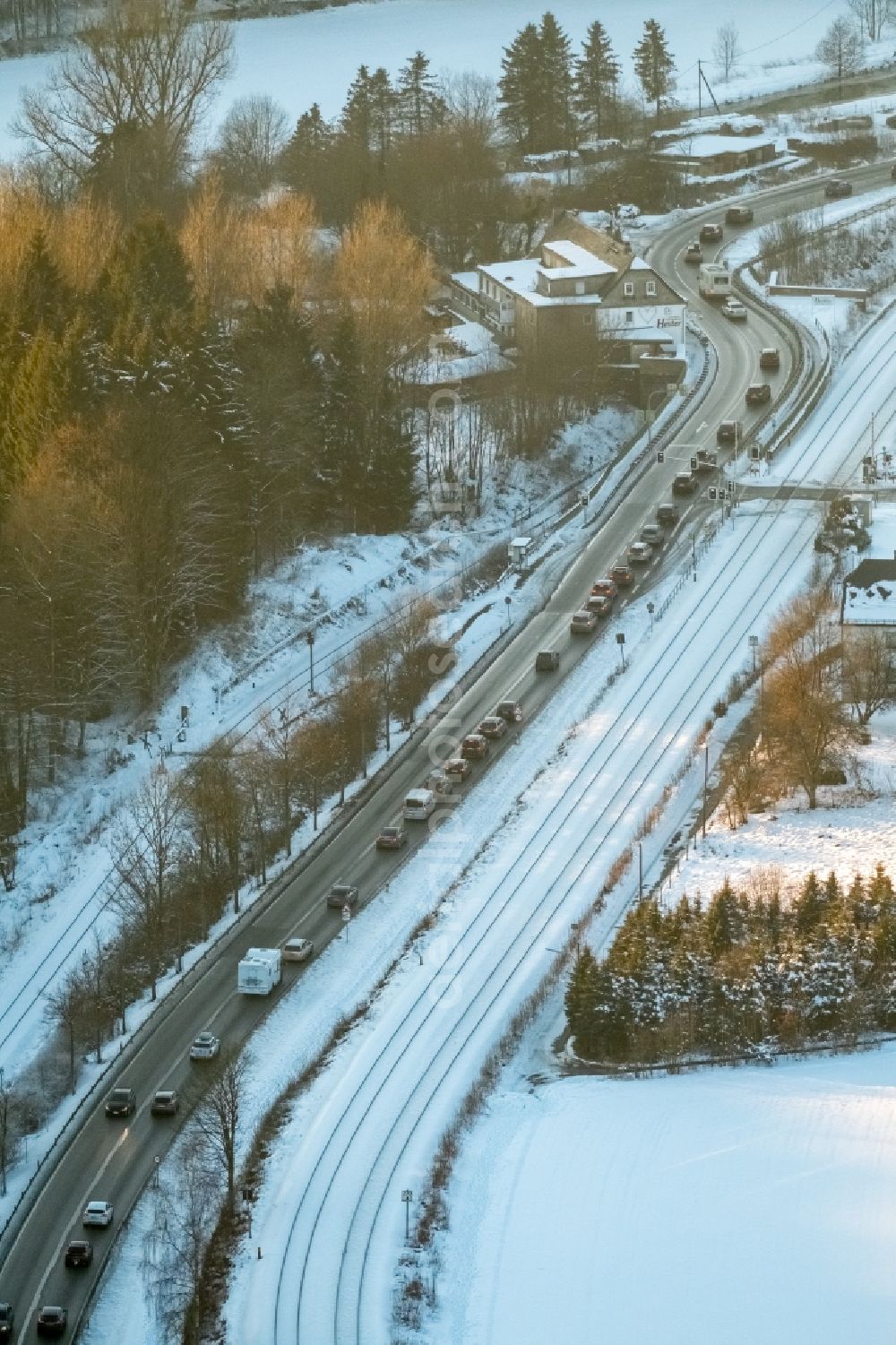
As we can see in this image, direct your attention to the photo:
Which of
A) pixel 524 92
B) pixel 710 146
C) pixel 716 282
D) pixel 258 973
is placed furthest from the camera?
pixel 710 146

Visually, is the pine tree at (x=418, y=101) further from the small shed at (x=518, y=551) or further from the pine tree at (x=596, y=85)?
the small shed at (x=518, y=551)

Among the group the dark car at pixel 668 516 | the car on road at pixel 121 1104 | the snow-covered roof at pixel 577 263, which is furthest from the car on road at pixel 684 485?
the car on road at pixel 121 1104

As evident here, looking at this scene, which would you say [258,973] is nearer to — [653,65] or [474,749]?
[474,749]

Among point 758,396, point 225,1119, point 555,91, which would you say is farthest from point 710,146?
point 225,1119

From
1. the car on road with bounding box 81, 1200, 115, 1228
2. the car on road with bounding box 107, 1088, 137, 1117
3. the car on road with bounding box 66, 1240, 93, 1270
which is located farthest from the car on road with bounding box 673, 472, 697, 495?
the car on road with bounding box 66, 1240, 93, 1270

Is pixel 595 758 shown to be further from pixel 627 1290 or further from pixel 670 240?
pixel 670 240

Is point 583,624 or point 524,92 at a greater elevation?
point 524,92

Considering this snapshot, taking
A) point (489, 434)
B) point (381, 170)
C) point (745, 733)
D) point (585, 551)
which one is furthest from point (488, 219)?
point (745, 733)
